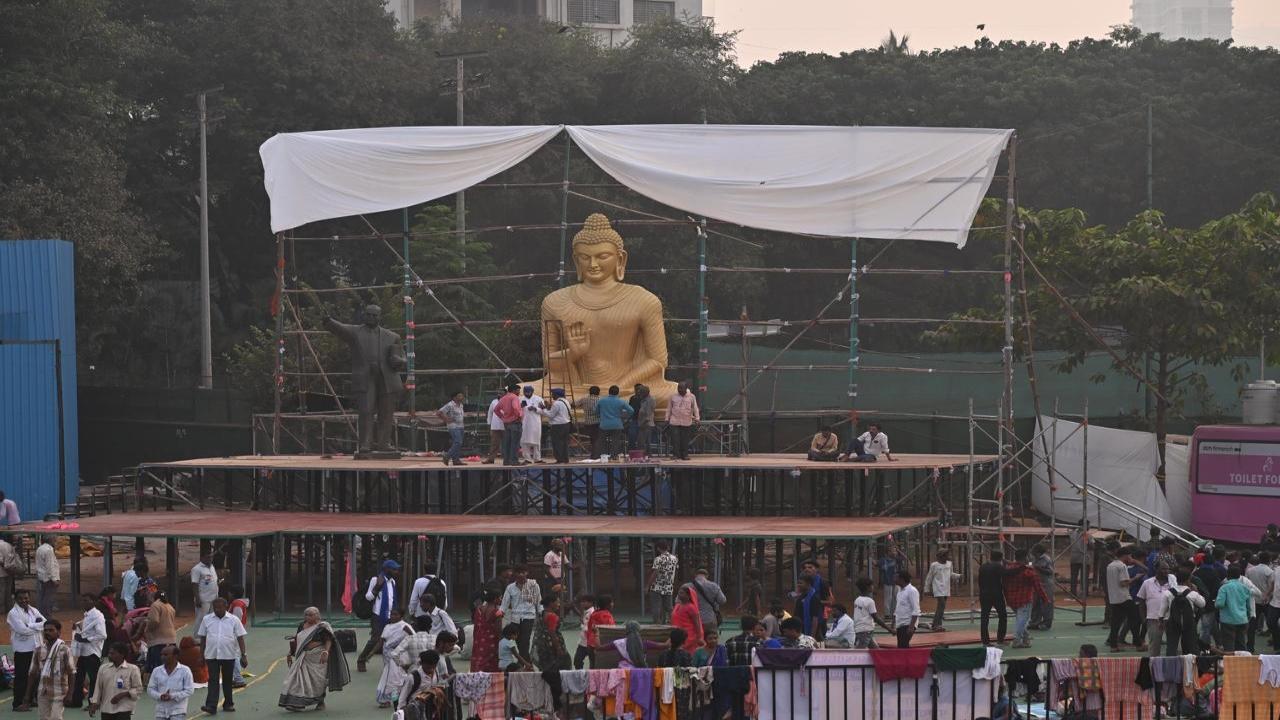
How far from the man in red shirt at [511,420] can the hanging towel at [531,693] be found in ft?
36.2

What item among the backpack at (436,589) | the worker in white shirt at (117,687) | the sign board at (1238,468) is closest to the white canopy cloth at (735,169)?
the sign board at (1238,468)

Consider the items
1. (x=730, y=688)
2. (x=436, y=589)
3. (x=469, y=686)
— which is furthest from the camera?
(x=436, y=589)

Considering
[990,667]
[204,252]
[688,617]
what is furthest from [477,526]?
[204,252]

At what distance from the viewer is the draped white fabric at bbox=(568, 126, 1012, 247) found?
28.5 m

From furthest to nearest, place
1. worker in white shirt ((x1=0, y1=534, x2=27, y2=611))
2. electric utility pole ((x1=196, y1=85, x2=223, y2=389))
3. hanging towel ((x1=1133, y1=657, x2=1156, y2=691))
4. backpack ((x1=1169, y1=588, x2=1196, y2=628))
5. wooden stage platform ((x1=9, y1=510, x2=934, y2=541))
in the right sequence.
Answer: electric utility pole ((x1=196, y1=85, x2=223, y2=389)), worker in white shirt ((x1=0, y1=534, x2=27, y2=611)), wooden stage platform ((x1=9, y1=510, x2=934, y2=541)), backpack ((x1=1169, y1=588, x2=1196, y2=628)), hanging towel ((x1=1133, y1=657, x2=1156, y2=691))

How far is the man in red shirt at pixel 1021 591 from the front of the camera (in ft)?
72.4

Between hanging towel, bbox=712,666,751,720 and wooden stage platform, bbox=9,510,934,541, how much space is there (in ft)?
25.0

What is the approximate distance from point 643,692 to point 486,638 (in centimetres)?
271

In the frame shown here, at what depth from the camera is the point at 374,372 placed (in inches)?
1162

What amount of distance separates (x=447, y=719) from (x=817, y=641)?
5.21 meters

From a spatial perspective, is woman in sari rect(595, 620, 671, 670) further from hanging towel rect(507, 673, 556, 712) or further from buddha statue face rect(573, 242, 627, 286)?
buddha statue face rect(573, 242, 627, 286)

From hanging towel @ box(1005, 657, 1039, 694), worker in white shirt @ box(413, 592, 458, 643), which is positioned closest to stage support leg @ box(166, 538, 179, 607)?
worker in white shirt @ box(413, 592, 458, 643)

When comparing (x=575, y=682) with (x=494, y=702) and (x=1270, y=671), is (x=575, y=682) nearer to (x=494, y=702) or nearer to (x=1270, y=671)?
(x=494, y=702)

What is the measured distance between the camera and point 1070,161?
51.5 meters
